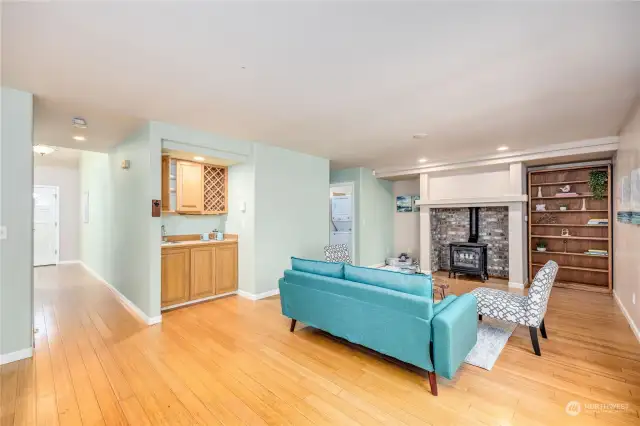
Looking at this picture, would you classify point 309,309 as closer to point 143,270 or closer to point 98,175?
point 143,270

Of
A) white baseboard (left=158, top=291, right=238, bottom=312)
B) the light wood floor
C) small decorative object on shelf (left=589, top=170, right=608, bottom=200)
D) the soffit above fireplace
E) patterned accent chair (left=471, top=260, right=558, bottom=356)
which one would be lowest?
the light wood floor

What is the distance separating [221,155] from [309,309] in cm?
264

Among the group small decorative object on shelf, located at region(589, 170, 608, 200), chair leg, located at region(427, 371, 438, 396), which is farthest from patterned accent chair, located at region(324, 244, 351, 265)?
small decorative object on shelf, located at region(589, 170, 608, 200)

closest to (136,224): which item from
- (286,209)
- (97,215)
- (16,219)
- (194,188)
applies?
(194,188)

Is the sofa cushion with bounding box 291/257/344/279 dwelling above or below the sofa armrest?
above

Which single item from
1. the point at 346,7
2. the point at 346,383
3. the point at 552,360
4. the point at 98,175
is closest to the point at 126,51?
the point at 346,7

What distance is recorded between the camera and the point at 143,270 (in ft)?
12.1

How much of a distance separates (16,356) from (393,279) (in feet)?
11.3

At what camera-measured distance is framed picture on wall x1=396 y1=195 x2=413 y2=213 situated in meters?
7.45

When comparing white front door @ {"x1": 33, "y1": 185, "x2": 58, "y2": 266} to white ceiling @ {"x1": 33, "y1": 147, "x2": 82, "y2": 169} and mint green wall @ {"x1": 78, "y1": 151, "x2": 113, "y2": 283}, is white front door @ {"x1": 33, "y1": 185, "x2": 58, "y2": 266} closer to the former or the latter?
white ceiling @ {"x1": 33, "y1": 147, "x2": 82, "y2": 169}

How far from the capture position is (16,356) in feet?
8.57

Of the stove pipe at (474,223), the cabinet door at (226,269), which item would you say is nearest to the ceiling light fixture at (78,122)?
the cabinet door at (226,269)

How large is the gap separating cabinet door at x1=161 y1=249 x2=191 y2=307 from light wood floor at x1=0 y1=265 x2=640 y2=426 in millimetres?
566

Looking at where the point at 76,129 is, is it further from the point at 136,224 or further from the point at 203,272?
the point at 203,272
